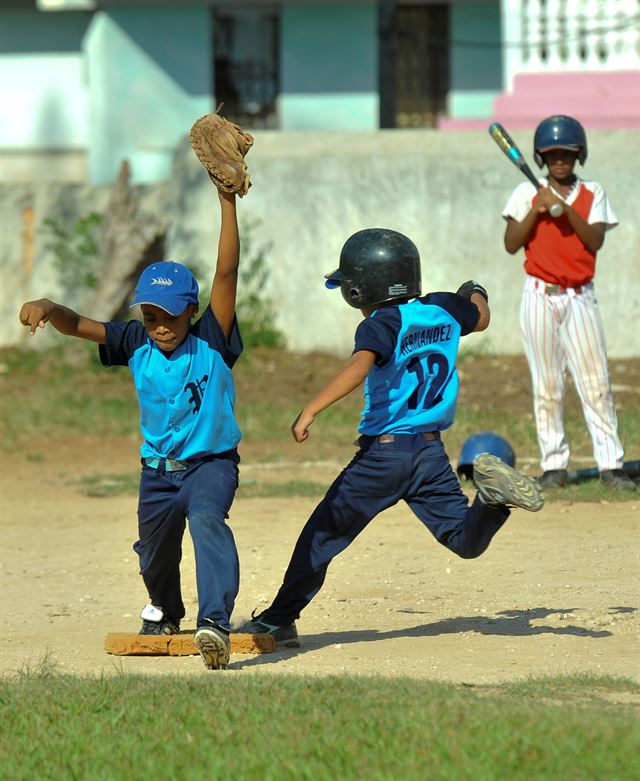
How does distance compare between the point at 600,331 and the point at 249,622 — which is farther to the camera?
the point at 600,331

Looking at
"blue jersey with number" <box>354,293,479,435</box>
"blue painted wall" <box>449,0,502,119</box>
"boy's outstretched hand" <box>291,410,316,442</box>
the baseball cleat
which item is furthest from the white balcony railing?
"boy's outstretched hand" <box>291,410,316,442</box>

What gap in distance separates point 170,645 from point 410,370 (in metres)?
1.41

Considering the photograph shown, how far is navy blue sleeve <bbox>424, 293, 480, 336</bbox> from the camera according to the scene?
20.6ft

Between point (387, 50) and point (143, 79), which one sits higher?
point (143, 79)

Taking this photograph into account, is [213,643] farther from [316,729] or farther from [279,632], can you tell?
[316,729]

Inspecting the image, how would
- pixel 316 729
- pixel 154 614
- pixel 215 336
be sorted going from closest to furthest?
pixel 316 729 → pixel 215 336 → pixel 154 614

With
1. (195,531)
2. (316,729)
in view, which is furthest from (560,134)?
(316,729)

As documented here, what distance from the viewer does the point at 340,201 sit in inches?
576

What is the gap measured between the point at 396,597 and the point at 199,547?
170 cm

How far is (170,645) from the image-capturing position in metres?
6.28

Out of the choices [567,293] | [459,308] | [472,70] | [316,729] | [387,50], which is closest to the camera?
Result: [316,729]

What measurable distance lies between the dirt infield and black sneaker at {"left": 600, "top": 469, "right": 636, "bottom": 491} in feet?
0.73

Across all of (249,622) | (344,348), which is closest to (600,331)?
(249,622)

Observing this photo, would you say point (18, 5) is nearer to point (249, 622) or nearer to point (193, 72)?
point (193, 72)
